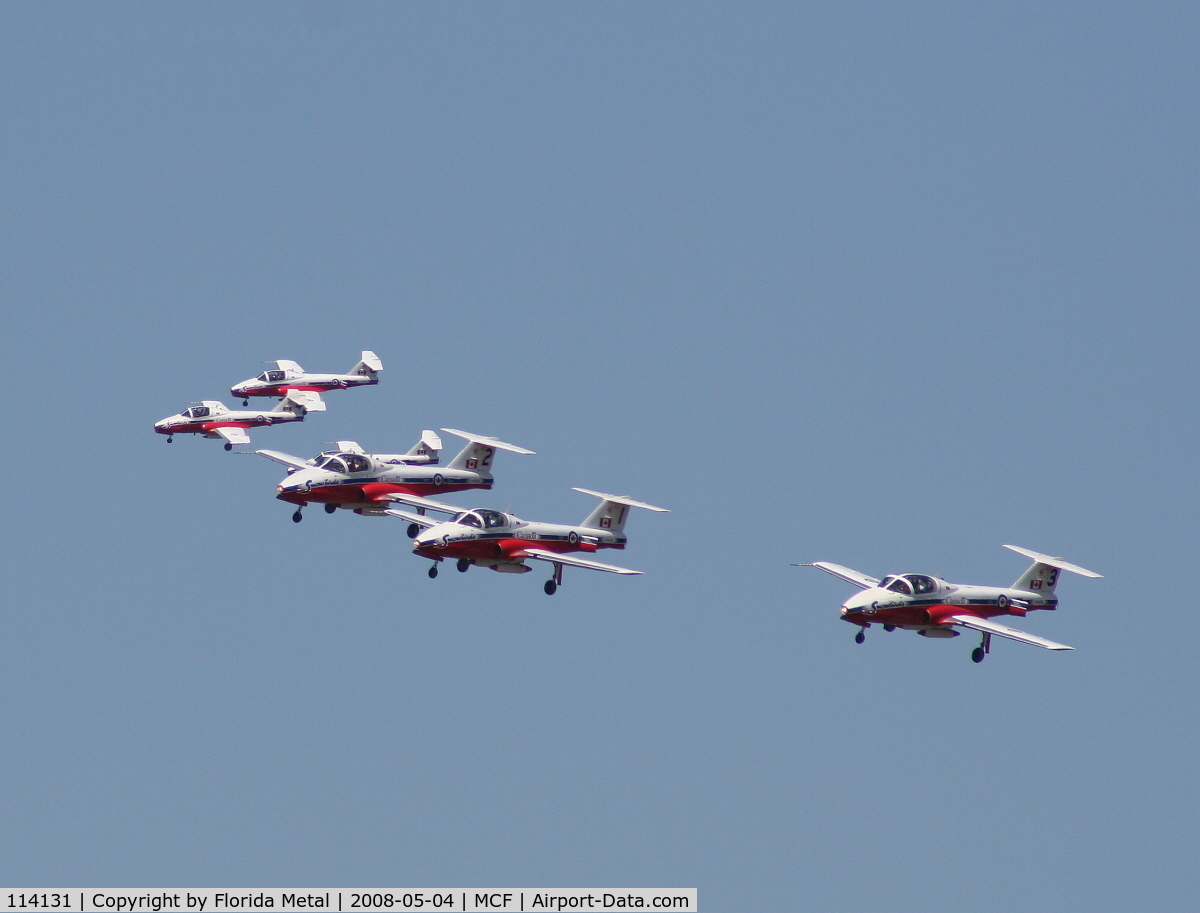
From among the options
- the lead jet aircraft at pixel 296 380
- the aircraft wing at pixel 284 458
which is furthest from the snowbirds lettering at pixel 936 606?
the lead jet aircraft at pixel 296 380

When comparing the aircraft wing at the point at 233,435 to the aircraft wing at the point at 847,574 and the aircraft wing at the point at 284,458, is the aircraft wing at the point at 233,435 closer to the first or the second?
the aircraft wing at the point at 284,458

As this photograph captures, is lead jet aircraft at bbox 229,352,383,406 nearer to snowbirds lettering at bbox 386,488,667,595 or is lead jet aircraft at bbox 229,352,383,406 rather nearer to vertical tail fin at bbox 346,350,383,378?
vertical tail fin at bbox 346,350,383,378

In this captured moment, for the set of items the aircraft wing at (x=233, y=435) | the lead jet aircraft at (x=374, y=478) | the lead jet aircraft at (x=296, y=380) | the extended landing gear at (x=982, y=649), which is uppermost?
the lead jet aircraft at (x=296, y=380)

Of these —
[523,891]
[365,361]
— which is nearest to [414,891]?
[523,891]

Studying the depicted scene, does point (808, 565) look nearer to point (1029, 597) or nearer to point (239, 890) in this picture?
point (1029, 597)

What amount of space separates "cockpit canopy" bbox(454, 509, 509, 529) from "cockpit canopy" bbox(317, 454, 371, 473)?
1042 cm

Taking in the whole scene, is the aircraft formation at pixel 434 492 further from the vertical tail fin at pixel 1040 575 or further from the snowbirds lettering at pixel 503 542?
the vertical tail fin at pixel 1040 575

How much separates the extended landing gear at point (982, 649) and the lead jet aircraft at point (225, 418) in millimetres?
49142

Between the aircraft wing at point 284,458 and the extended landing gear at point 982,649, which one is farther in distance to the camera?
the aircraft wing at point 284,458

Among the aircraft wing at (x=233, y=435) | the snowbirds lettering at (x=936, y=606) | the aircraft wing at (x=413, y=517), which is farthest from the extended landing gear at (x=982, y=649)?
the aircraft wing at (x=233, y=435)

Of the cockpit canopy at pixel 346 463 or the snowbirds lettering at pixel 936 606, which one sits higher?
the cockpit canopy at pixel 346 463

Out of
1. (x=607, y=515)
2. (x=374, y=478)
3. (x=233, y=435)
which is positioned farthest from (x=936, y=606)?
(x=233, y=435)

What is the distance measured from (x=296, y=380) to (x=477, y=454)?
1101 inches

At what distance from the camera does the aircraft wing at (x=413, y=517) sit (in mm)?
114062
